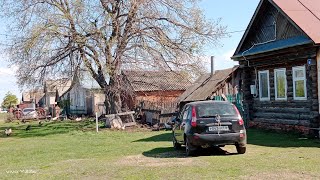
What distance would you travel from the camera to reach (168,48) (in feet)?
98.9

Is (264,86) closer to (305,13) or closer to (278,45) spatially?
(278,45)

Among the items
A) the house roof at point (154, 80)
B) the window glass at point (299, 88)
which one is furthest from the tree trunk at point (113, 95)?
the window glass at point (299, 88)

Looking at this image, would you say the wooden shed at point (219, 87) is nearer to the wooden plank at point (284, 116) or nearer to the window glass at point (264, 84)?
the window glass at point (264, 84)

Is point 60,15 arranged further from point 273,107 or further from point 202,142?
point 202,142

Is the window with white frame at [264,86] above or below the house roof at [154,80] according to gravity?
below

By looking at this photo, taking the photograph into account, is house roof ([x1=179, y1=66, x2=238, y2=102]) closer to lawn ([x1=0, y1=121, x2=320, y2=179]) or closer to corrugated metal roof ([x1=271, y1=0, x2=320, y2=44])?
corrugated metal roof ([x1=271, y1=0, x2=320, y2=44])

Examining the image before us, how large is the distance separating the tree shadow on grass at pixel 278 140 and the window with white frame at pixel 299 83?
169cm

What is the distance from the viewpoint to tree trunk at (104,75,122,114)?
30672mm

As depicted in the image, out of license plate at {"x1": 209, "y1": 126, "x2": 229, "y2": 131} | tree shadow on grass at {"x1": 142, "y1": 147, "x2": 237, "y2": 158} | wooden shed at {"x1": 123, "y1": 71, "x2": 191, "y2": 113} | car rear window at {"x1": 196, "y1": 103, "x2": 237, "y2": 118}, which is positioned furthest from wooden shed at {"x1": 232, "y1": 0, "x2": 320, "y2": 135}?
wooden shed at {"x1": 123, "y1": 71, "x2": 191, "y2": 113}

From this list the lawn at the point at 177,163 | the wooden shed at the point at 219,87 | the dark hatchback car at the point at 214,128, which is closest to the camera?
the lawn at the point at 177,163

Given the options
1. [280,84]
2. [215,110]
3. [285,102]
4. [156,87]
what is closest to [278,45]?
[280,84]

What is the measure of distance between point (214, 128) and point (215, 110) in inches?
26.4

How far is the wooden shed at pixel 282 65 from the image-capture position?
17.5m

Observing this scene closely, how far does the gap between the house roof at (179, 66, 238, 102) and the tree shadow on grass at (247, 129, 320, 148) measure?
402 inches
